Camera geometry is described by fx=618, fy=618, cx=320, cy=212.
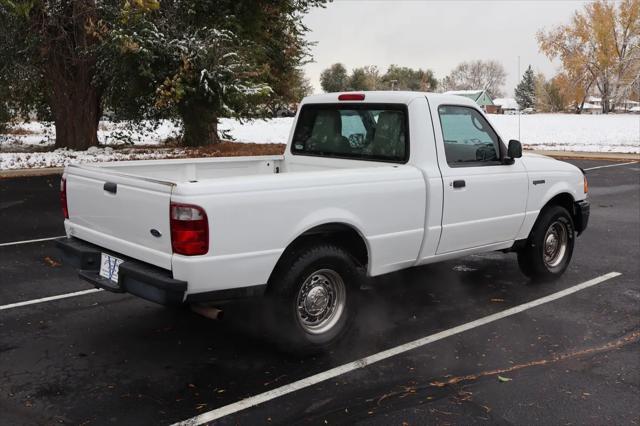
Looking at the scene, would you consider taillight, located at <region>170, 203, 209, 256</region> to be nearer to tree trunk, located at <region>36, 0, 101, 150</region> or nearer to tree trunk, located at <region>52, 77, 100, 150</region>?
tree trunk, located at <region>36, 0, 101, 150</region>

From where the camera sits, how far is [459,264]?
7344 mm

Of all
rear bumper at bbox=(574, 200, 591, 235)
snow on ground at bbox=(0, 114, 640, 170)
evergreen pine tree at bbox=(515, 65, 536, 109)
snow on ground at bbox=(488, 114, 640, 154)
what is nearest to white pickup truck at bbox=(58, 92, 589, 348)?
rear bumper at bbox=(574, 200, 591, 235)

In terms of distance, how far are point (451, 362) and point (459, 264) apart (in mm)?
2982

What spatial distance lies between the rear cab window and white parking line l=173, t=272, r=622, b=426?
4.93 ft

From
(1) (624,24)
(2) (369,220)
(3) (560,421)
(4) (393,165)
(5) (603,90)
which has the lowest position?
(3) (560,421)

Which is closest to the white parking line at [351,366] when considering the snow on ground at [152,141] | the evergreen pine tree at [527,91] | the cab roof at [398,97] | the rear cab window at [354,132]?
the rear cab window at [354,132]

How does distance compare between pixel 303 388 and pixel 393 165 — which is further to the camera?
pixel 393 165

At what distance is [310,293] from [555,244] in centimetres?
345

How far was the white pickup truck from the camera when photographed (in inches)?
155

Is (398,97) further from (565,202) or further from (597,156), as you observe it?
(597,156)

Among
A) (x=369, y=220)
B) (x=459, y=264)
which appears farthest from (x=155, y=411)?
(x=459, y=264)

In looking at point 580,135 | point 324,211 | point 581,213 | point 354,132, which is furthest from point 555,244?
point 580,135

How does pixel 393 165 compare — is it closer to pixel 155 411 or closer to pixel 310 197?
pixel 310 197

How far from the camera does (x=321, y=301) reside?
4641mm
